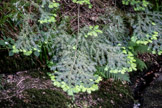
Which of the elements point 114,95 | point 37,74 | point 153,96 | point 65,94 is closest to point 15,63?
point 37,74

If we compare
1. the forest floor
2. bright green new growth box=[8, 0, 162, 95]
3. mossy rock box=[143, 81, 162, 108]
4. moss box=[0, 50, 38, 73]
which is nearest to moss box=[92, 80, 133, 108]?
the forest floor

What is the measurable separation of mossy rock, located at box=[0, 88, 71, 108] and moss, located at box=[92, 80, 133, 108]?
0.78 m

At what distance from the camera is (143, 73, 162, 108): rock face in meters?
3.56

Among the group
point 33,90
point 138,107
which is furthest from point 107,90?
point 33,90

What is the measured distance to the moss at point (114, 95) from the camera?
3.31 meters

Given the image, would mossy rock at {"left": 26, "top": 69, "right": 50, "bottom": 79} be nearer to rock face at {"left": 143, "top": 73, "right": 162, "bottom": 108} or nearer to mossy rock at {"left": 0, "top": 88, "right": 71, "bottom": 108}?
mossy rock at {"left": 0, "top": 88, "right": 71, "bottom": 108}

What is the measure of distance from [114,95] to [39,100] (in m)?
1.70

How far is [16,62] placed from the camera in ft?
9.92

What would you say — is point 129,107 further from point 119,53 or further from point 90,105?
point 119,53

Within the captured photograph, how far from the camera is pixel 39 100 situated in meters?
2.56

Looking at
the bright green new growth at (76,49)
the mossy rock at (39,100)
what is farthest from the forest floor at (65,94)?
the bright green new growth at (76,49)

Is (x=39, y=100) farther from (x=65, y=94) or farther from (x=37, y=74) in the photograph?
(x=37, y=74)

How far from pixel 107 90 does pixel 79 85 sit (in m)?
1.76

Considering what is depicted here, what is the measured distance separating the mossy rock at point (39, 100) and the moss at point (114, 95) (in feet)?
2.56
